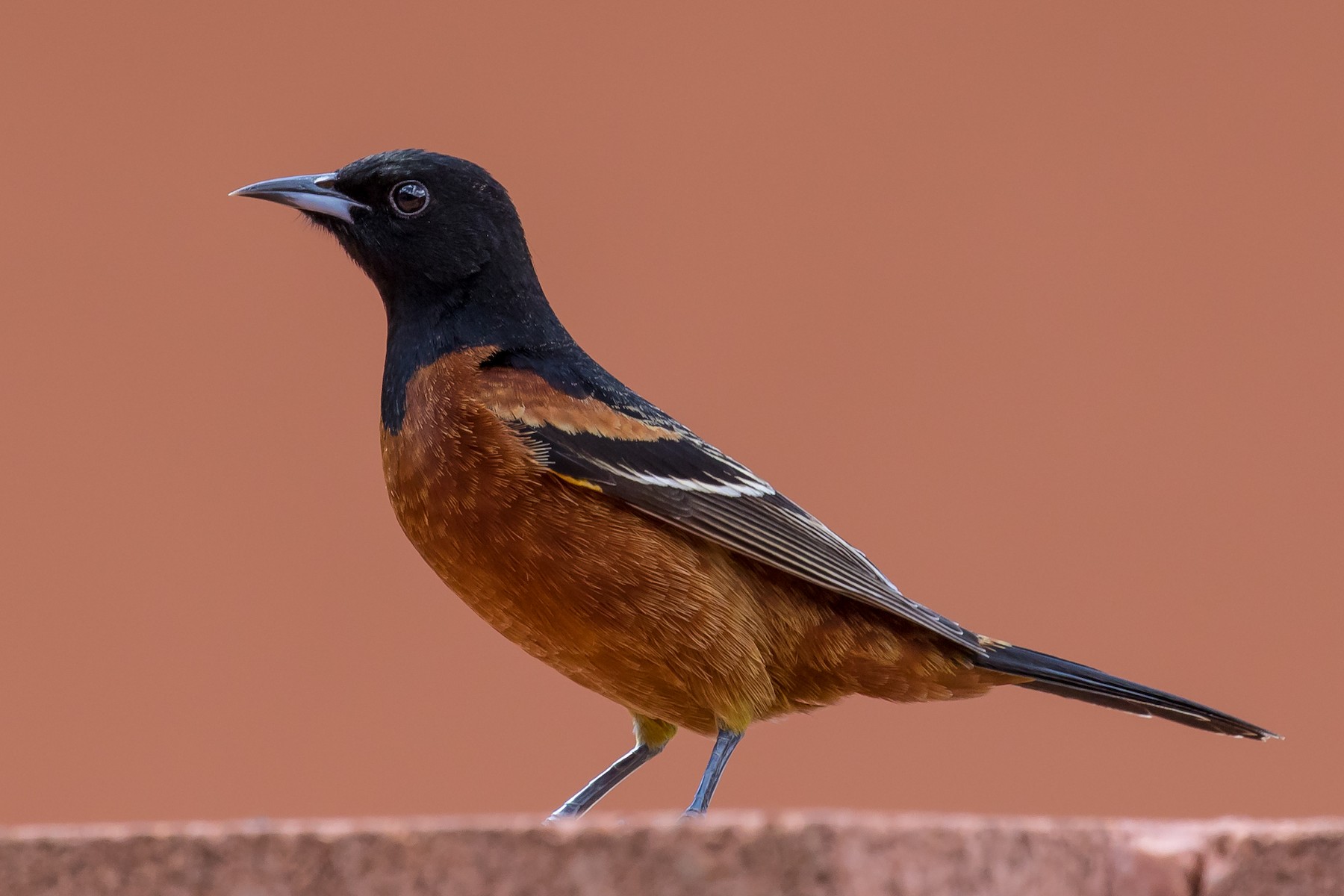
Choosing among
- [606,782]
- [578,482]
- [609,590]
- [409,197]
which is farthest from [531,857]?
[409,197]

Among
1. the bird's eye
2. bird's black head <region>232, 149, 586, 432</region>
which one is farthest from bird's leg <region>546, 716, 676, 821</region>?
the bird's eye

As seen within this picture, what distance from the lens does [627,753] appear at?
150 inches

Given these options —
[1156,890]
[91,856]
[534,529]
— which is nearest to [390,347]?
[534,529]

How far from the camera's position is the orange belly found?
3.47 meters

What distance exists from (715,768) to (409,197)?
1.83 metres

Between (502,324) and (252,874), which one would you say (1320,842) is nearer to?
(252,874)

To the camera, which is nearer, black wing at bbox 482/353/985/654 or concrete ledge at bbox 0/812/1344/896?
concrete ledge at bbox 0/812/1344/896

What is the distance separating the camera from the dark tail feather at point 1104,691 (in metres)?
3.81

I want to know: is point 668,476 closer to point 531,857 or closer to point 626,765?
point 626,765

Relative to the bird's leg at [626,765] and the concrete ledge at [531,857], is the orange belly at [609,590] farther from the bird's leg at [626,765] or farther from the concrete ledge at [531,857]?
the concrete ledge at [531,857]

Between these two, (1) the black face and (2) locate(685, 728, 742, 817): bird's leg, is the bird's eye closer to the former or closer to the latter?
(1) the black face

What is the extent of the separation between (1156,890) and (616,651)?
144 centimetres

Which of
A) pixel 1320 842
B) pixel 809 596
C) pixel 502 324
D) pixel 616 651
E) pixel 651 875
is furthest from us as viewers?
pixel 502 324

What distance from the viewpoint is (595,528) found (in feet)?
11.6
